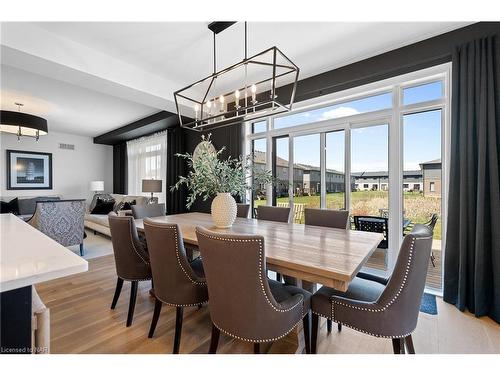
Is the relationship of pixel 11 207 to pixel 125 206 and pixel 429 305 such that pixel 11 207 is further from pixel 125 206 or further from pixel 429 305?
pixel 429 305

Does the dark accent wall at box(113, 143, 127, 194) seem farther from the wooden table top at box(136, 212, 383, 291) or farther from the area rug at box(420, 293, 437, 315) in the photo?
the area rug at box(420, 293, 437, 315)

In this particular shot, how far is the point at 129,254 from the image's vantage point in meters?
1.97

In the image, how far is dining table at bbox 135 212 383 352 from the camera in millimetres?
1198

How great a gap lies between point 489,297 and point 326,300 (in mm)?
1837

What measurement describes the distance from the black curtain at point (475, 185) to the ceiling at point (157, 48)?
19.6 inches

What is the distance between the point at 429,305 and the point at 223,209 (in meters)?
2.25

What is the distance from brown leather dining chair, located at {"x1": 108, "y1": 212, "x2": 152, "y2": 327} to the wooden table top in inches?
16.0

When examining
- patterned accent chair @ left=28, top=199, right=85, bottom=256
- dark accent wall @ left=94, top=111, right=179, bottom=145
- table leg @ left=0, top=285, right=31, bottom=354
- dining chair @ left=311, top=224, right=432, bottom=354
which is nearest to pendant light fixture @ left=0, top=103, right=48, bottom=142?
patterned accent chair @ left=28, top=199, right=85, bottom=256

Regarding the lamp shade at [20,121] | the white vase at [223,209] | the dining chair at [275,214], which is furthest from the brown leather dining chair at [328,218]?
the lamp shade at [20,121]

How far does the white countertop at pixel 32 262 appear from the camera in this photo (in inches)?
31.1

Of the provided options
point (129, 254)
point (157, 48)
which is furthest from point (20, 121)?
point (129, 254)

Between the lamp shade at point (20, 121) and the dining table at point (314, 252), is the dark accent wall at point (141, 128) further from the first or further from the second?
the dining table at point (314, 252)

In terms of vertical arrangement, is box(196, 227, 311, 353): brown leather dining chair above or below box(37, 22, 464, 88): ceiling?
below
